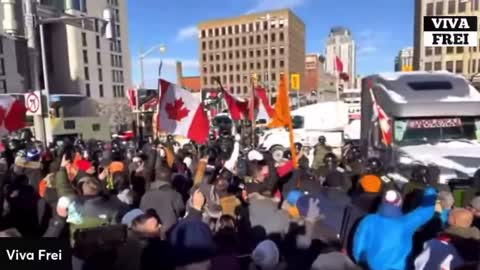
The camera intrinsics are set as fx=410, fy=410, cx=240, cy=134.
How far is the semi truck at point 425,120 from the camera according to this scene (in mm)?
8193

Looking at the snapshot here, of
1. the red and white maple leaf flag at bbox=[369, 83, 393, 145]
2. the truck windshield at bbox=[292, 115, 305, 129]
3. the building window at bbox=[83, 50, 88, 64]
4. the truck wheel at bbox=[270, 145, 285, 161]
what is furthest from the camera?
the building window at bbox=[83, 50, 88, 64]

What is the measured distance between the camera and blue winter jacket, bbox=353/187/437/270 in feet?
12.2

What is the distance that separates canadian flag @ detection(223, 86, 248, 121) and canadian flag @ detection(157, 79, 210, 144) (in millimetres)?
3346

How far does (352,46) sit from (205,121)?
65250 millimetres

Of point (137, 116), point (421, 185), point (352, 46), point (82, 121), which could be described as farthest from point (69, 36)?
point (421, 185)

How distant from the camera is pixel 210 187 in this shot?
17.7ft

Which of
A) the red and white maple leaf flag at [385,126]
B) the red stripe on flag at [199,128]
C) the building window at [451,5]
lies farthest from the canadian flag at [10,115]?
the building window at [451,5]

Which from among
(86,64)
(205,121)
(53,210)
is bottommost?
(53,210)

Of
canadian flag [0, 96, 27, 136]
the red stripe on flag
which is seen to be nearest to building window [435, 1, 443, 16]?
the red stripe on flag

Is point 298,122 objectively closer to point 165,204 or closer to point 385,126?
point 385,126

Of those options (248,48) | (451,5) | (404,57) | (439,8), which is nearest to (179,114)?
(451,5)

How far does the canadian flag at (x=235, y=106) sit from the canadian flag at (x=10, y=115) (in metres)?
5.02

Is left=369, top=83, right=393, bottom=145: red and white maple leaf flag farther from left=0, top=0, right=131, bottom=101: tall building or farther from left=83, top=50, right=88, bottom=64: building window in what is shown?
left=83, top=50, right=88, bottom=64: building window

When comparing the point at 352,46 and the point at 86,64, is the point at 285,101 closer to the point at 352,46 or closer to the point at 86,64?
the point at 352,46
